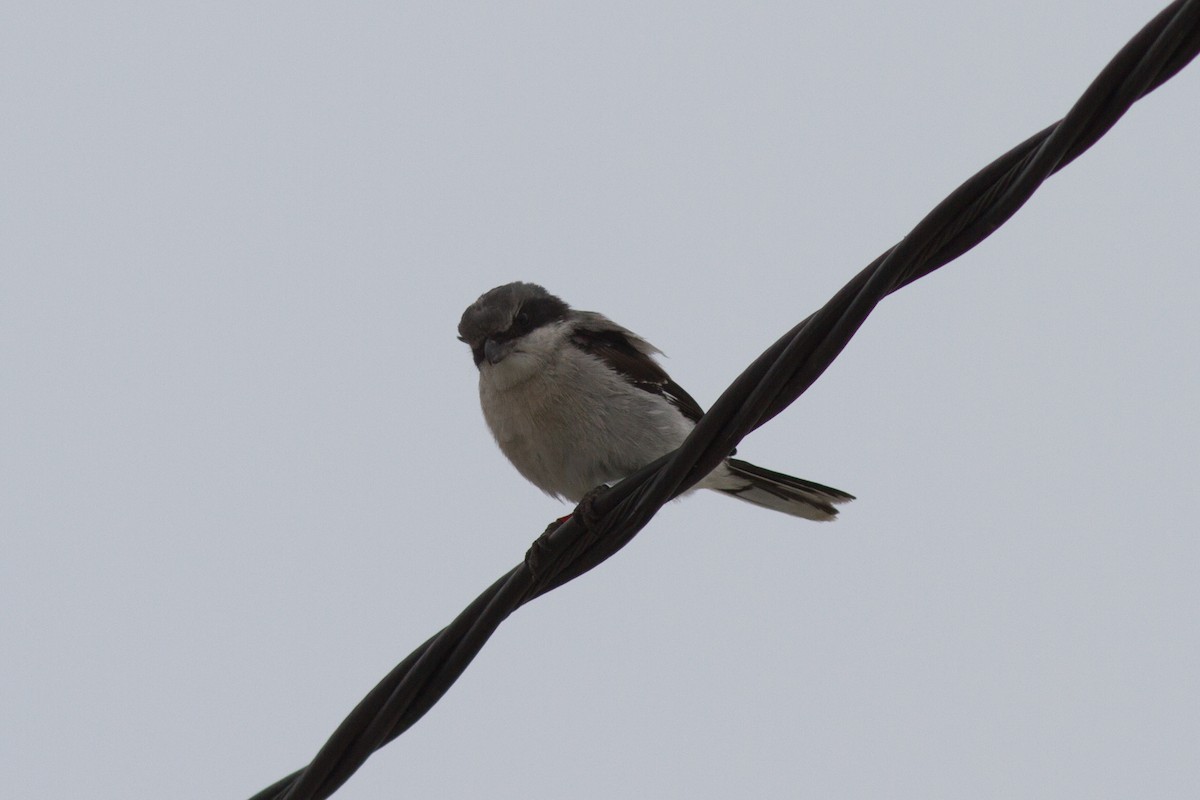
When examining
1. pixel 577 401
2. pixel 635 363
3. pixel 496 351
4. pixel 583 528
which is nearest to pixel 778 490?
pixel 635 363

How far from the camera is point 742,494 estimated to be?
7.12 metres

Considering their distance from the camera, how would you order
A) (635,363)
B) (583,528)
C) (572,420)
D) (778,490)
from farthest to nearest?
(778,490) → (635,363) → (572,420) → (583,528)


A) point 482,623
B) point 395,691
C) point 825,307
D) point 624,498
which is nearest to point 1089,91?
point 825,307

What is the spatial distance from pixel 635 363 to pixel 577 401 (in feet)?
1.80

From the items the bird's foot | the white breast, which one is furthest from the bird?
the bird's foot

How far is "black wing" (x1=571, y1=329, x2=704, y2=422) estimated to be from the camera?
20.9 ft

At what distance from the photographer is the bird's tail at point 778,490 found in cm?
682

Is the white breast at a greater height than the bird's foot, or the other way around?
the white breast

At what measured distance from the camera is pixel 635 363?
6477 mm

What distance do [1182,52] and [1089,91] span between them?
21cm

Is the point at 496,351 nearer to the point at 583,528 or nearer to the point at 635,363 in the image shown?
the point at 635,363

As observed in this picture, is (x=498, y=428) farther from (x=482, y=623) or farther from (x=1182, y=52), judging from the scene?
(x=1182, y=52)

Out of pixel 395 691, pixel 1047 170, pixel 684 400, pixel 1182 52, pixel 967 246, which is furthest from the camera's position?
pixel 684 400

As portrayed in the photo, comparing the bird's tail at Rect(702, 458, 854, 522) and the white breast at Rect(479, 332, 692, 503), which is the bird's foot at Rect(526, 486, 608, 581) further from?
the bird's tail at Rect(702, 458, 854, 522)
